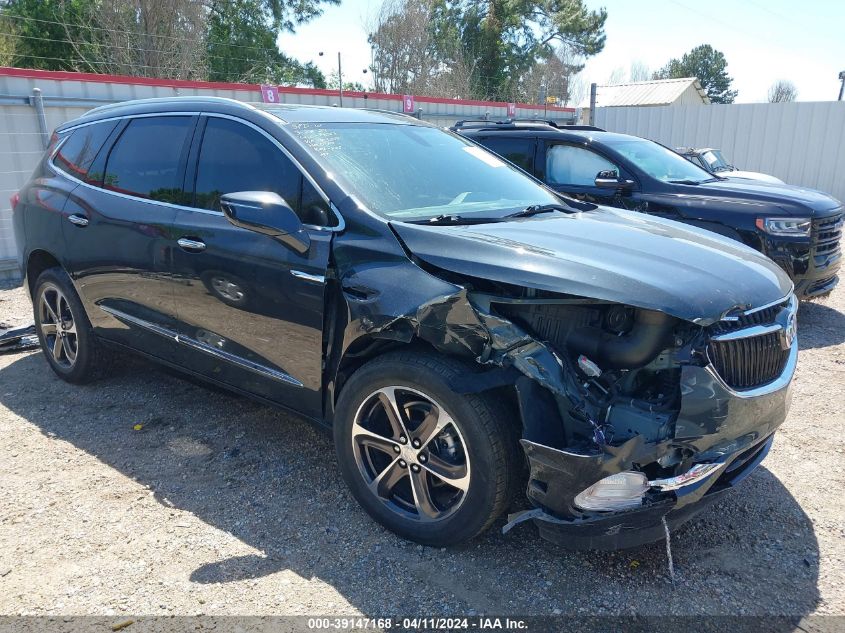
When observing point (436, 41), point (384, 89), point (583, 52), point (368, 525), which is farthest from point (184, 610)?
point (583, 52)

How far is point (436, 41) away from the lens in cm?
3366

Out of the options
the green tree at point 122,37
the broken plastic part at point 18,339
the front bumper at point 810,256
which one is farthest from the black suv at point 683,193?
the green tree at point 122,37

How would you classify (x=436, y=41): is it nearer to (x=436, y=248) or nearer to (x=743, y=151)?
(x=743, y=151)

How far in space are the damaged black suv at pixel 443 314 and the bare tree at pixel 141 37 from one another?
69.9ft

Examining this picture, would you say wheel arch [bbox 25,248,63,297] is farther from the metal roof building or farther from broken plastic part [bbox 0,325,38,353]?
the metal roof building

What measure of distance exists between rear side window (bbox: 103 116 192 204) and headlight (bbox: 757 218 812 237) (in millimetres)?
5054

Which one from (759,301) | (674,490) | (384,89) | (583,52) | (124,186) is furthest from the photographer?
(583,52)

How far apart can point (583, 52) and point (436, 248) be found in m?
41.8

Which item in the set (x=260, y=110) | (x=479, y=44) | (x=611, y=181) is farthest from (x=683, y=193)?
(x=479, y=44)

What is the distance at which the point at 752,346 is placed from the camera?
8.34 ft

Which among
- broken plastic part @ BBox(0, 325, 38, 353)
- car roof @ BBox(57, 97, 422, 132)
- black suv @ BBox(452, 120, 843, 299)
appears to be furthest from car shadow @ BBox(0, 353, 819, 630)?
black suv @ BBox(452, 120, 843, 299)

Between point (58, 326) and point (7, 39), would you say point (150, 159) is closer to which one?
point (58, 326)

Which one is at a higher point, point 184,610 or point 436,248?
point 436,248

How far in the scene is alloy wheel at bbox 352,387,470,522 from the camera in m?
2.72
